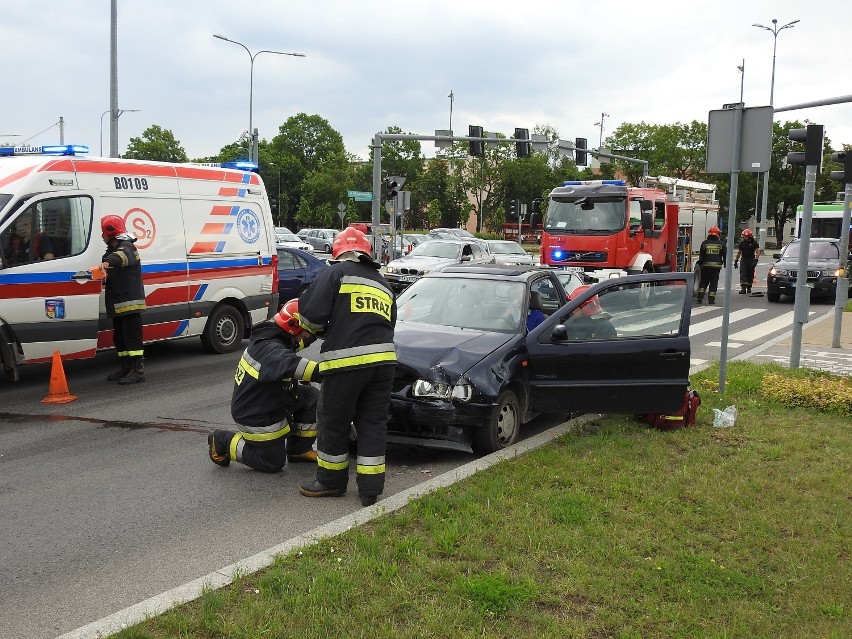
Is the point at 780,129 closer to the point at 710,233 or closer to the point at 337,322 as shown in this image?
the point at 710,233

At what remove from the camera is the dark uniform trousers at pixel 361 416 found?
211 inches

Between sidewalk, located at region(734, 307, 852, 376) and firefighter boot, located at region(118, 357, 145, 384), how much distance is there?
8304 mm

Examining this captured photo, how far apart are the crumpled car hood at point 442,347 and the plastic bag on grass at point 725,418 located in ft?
6.79

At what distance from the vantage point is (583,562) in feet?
14.2

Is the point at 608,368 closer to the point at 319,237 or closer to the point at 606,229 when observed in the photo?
the point at 606,229

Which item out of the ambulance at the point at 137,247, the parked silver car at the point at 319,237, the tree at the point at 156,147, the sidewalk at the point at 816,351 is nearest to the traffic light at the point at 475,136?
the parked silver car at the point at 319,237

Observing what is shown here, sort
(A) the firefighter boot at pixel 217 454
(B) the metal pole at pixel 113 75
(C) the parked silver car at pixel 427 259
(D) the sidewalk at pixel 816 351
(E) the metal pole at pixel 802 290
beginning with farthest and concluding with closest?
1. (C) the parked silver car at pixel 427 259
2. (B) the metal pole at pixel 113 75
3. (D) the sidewalk at pixel 816 351
4. (E) the metal pole at pixel 802 290
5. (A) the firefighter boot at pixel 217 454

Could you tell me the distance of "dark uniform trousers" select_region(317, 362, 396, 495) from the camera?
211 inches

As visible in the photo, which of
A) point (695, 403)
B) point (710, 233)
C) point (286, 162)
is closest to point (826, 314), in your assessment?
point (710, 233)

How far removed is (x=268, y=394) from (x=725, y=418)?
419 centimetres

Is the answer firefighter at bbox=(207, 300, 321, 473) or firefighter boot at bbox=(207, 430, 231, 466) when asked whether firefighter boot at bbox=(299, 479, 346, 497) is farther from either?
firefighter boot at bbox=(207, 430, 231, 466)

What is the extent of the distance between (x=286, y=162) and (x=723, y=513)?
90.4 meters

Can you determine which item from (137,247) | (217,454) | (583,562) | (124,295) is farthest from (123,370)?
(583,562)

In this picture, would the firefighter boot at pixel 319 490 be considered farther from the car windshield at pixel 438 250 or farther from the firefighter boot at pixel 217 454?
the car windshield at pixel 438 250
